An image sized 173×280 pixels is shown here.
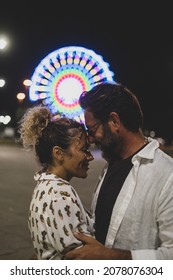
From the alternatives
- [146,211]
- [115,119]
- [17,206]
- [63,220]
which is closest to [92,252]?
[63,220]

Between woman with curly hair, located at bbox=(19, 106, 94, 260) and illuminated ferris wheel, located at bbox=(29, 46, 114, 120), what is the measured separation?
16167 millimetres

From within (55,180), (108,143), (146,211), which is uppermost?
(108,143)

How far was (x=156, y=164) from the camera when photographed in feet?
7.16

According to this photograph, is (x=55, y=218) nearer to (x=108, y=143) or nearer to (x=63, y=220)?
(x=63, y=220)

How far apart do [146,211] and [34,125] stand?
2.71 feet

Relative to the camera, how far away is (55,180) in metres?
2.19

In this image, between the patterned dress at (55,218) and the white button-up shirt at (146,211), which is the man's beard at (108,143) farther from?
the patterned dress at (55,218)

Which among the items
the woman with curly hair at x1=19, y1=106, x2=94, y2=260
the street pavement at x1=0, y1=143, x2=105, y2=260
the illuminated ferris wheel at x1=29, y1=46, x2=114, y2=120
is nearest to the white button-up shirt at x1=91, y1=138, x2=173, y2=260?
the woman with curly hair at x1=19, y1=106, x2=94, y2=260

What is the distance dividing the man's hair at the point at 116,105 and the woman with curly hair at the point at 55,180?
158 millimetres

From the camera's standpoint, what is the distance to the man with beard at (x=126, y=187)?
6.75ft

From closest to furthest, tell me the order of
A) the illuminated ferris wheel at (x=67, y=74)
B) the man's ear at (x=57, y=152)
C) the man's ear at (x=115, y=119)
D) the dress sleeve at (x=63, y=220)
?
the dress sleeve at (x=63, y=220) → the man's ear at (x=57, y=152) → the man's ear at (x=115, y=119) → the illuminated ferris wheel at (x=67, y=74)

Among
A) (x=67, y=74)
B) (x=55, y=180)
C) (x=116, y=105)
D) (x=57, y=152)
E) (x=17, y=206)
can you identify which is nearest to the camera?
(x=55, y=180)

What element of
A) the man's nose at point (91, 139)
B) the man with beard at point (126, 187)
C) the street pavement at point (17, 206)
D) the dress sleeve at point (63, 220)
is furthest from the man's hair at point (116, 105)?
the dress sleeve at point (63, 220)
